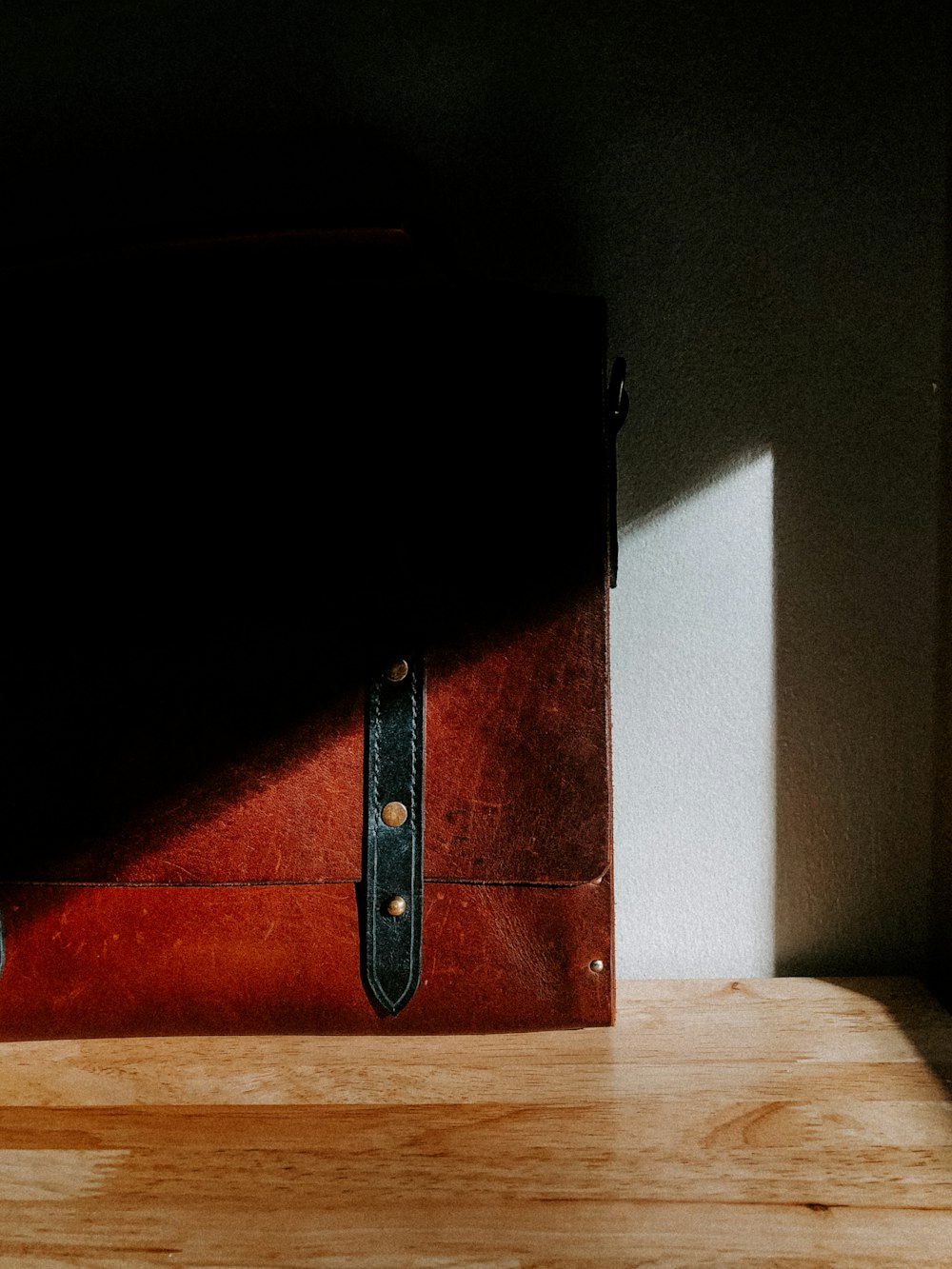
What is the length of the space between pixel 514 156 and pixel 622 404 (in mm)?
203

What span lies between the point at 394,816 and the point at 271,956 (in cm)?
12

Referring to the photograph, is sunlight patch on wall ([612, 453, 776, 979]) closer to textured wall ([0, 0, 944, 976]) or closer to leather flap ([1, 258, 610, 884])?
textured wall ([0, 0, 944, 976])

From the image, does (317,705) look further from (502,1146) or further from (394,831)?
(502,1146)

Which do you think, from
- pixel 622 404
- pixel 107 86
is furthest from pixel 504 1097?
pixel 107 86

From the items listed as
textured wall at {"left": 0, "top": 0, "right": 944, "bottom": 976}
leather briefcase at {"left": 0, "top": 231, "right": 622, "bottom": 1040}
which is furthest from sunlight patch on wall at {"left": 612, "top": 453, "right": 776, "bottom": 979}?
leather briefcase at {"left": 0, "top": 231, "right": 622, "bottom": 1040}

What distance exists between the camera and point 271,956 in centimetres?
56

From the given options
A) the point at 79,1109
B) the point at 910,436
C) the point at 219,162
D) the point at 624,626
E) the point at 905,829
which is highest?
the point at 219,162

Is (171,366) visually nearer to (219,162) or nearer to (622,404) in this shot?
(219,162)

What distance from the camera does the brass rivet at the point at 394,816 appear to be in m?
0.56

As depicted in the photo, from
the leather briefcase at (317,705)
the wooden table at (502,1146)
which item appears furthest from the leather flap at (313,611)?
the wooden table at (502,1146)

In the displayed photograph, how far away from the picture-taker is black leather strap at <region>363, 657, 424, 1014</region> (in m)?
0.56

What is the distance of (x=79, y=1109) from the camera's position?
508 mm

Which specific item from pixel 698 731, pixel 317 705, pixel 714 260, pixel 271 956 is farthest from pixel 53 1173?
pixel 714 260

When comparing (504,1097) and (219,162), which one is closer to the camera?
(504,1097)
